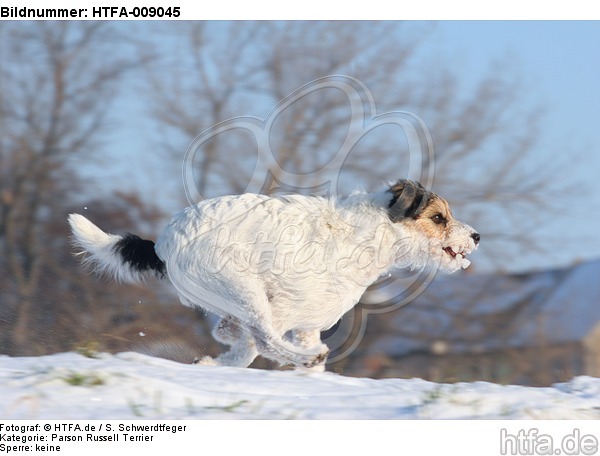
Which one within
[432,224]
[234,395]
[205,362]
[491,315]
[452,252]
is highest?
[491,315]

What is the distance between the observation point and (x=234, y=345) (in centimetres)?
627

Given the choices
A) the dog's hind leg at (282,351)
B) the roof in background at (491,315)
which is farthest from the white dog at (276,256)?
the roof in background at (491,315)

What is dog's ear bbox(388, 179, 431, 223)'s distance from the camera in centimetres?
622

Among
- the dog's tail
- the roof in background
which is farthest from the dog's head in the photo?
the roof in background

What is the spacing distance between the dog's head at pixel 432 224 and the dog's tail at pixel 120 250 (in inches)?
65.8

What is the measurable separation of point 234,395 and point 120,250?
1.47 m

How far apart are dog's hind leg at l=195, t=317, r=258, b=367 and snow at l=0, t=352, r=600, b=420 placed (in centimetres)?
50

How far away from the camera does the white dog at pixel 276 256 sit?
5863 mm

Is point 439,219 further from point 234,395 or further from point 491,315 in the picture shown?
point 491,315

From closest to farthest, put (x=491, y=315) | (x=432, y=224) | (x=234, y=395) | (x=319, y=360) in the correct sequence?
(x=234, y=395) → (x=319, y=360) → (x=432, y=224) → (x=491, y=315)

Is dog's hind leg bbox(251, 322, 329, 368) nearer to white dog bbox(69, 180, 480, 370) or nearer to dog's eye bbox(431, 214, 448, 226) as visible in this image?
white dog bbox(69, 180, 480, 370)

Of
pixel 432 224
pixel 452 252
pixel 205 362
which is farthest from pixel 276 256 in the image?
pixel 452 252
